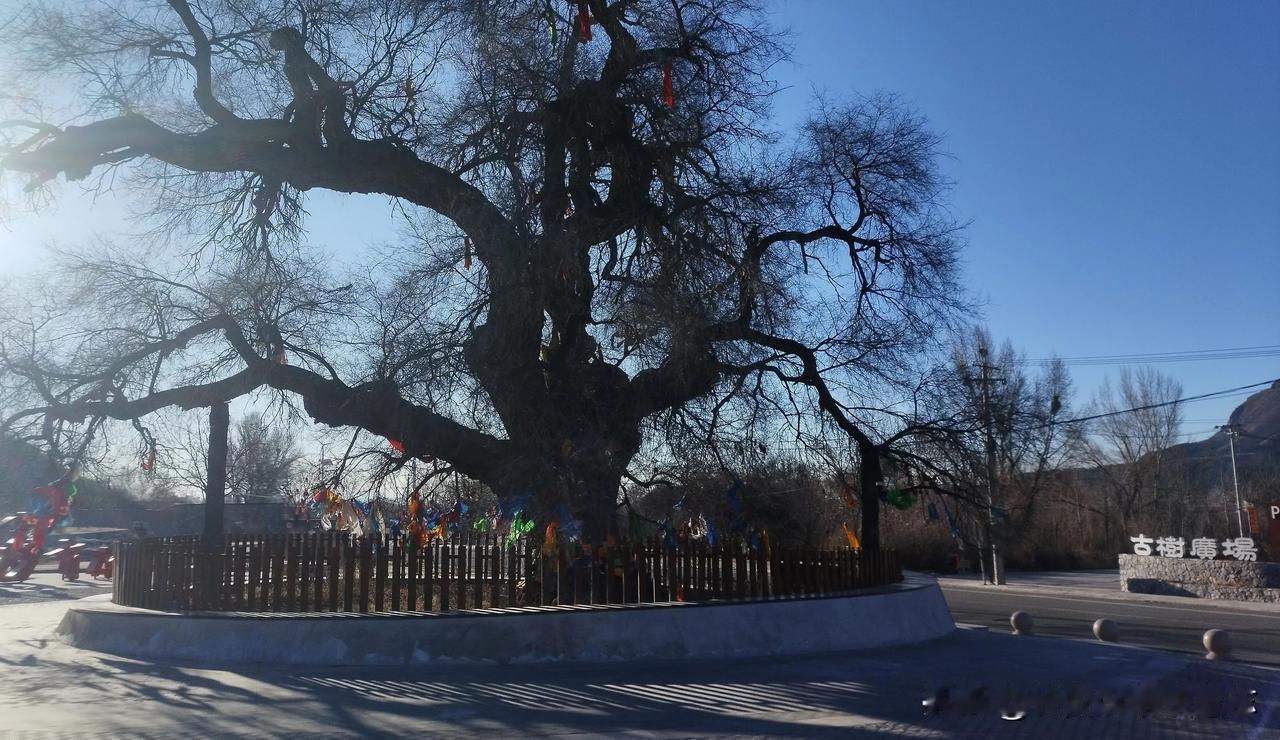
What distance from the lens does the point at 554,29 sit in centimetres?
1595

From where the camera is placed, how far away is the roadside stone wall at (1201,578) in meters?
32.3

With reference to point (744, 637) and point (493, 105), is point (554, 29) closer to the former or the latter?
point (493, 105)

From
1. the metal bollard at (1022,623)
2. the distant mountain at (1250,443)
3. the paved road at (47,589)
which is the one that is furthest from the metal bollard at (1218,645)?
the distant mountain at (1250,443)

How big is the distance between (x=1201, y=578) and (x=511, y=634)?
29820 mm

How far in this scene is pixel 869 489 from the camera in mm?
17594

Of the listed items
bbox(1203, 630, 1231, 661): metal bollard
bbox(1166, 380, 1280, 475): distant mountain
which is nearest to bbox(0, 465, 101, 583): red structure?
bbox(1203, 630, 1231, 661): metal bollard

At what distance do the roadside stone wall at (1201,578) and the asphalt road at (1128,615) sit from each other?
4.16 feet

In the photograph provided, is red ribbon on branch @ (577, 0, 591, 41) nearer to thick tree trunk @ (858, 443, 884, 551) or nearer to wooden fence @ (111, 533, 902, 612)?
wooden fence @ (111, 533, 902, 612)

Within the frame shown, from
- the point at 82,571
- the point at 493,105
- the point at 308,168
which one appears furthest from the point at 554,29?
the point at 82,571

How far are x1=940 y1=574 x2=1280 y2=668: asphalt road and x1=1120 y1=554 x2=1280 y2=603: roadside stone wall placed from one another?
127 cm

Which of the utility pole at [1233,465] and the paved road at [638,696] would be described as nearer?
the paved road at [638,696]

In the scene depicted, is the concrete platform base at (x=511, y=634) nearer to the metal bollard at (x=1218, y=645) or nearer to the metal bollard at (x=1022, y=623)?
the metal bollard at (x=1022, y=623)

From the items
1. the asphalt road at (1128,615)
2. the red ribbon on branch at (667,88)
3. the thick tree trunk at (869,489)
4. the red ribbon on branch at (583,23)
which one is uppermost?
the red ribbon on branch at (583,23)

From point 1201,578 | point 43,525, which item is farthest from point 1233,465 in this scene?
point 43,525
